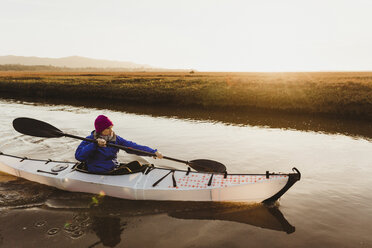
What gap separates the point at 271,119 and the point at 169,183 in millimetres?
13829

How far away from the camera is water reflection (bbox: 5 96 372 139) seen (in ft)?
51.8

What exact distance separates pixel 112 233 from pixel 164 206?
4.88 feet

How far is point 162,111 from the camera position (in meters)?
22.0

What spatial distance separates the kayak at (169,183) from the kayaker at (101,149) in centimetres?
29

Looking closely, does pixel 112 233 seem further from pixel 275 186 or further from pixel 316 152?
pixel 316 152

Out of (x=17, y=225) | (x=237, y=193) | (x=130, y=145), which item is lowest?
(x=17, y=225)

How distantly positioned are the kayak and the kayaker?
29 cm

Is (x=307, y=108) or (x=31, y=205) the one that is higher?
(x=307, y=108)

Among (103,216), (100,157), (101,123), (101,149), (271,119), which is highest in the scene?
(101,123)

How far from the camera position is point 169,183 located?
21.8 feet

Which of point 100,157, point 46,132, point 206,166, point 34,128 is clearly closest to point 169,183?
point 206,166

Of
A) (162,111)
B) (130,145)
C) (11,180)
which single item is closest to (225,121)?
(162,111)

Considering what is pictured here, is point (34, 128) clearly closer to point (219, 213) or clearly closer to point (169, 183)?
point (169, 183)

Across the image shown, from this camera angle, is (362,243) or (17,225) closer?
(362,243)
